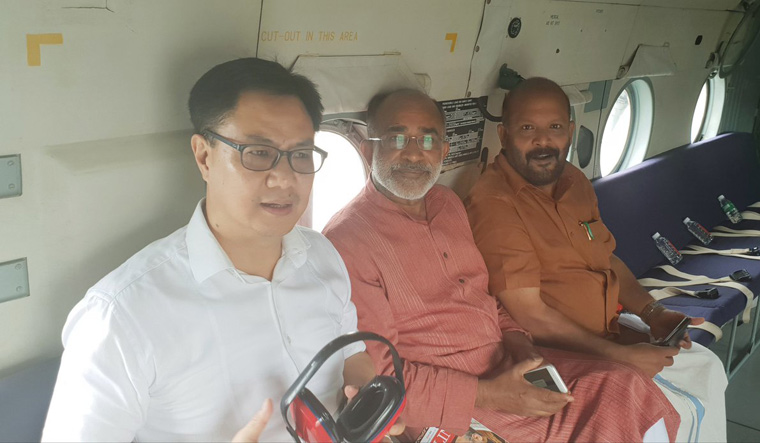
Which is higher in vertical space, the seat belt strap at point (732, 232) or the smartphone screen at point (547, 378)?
the seat belt strap at point (732, 232)

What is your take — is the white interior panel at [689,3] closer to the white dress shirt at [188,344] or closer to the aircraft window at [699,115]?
the aircraft window at [699,115]

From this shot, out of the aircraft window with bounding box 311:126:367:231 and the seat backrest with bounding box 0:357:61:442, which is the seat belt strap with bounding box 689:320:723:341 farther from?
the seat backrest with bounding box 0:357:61:442

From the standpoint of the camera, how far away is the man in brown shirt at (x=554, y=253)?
9.27 feet

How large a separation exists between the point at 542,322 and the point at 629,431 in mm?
606

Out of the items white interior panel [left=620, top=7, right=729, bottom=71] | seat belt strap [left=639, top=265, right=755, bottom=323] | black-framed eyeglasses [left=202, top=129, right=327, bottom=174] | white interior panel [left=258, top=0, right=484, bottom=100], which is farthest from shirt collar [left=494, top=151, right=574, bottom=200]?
white interior panel [left=620, top=7, right=729, bottom=71]

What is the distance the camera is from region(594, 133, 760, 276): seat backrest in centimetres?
430

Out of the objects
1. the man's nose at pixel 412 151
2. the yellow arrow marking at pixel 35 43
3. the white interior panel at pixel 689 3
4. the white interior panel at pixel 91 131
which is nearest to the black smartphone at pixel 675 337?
the man's nose at pixel 412 151

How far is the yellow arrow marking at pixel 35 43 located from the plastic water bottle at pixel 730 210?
17.8 feet

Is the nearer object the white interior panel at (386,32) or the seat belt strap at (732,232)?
the white interior panel at (386,32)

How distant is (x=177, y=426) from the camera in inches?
64.2

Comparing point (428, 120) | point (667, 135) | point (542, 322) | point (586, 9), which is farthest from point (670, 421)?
point (667, 135)

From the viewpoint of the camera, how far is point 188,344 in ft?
5.27

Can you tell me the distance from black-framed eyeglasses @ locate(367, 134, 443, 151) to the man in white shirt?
87 cm

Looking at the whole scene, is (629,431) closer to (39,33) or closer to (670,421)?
(670,421)
